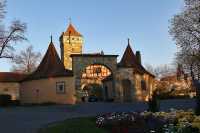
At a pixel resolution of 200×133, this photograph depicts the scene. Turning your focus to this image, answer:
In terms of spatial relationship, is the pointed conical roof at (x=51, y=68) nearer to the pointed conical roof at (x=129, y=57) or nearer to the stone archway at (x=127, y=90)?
the stone archway at (x=127, y=90)

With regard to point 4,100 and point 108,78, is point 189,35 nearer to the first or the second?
point 108,78

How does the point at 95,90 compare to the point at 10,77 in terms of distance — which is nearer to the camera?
the point at 95,90

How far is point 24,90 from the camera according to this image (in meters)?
55.9

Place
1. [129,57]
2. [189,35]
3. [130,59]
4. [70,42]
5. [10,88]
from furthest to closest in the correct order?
[70,42] → [10,88] → [129,57] → [130,59] → [189,35]

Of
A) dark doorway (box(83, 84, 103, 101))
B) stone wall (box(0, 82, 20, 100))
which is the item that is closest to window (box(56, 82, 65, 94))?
dark doorway (box(83, 84, 103, 101))

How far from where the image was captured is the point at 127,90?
53.9 metres

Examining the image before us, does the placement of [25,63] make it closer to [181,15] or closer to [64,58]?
[64,58]

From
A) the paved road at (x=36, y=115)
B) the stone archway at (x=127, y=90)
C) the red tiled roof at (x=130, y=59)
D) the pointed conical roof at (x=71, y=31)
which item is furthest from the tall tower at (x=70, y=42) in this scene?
the paved road at (x=36, y=115)

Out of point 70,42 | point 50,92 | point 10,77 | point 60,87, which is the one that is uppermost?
point 70,42

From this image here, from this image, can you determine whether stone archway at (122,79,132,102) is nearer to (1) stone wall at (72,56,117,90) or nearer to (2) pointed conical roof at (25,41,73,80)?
(1) stone wall at (72,56,117,90)

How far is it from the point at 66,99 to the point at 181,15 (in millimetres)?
17527

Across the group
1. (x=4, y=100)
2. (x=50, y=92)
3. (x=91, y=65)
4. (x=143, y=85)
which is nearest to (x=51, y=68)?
(x=50, y=92)

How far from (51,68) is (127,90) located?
10.6 metres

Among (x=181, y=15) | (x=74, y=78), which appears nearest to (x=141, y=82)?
(x=74, y=78)
